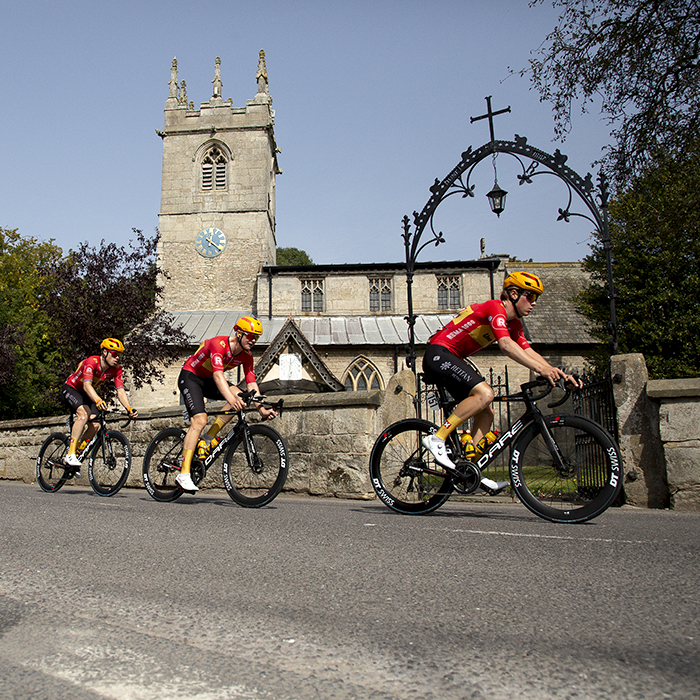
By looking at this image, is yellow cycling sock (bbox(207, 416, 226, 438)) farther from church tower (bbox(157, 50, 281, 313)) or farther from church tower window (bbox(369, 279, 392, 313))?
church tower (bbox(157, 50, 281, 313))

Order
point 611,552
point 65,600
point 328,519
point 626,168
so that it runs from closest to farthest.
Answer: point 65,600 < point 611,552 < point 328,519 < point 626,168

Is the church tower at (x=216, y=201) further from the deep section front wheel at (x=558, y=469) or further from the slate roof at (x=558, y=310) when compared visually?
the deep section front wheel at (x=558, y=469)

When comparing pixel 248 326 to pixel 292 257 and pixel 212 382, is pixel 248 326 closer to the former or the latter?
pixel 212 382

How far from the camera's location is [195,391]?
23.1ft

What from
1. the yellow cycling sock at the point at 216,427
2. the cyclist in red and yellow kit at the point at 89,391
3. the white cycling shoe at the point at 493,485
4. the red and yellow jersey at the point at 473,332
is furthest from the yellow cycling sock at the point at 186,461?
the white cycling shoe at the point at 493,485

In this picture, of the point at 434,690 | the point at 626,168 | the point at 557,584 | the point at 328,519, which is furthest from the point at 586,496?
the point at 626,168

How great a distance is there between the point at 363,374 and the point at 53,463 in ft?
74.0

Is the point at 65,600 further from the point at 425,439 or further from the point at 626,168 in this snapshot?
the point at 626,168

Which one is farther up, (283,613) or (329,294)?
(329,294)

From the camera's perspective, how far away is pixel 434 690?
169 cm

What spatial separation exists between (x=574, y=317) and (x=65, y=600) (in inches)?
1356

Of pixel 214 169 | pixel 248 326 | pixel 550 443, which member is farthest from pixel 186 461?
pixel 214 169

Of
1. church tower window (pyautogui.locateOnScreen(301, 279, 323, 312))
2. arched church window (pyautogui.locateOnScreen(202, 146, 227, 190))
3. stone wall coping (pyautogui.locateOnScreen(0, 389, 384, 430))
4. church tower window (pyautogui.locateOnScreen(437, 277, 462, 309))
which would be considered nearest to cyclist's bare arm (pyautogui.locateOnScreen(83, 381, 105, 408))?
stone wall coping (pyautogui.locateOnScreen(0, 389, 384, 430))

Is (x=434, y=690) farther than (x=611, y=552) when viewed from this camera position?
No
